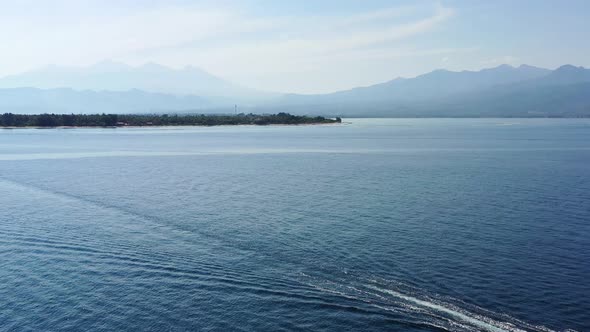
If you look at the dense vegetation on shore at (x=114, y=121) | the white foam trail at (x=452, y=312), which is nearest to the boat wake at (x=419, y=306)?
the white foam trail at (x=452, y=312)

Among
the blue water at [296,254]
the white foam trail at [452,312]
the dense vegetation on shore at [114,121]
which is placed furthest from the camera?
the dense vegetation on shore at [114,121]

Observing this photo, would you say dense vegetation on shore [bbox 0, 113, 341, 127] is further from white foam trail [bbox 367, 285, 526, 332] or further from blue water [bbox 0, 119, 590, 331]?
white foam trail [bbox 367, 285, 526, 332]

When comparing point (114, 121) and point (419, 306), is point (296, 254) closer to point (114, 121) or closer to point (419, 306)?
point (419, 306)

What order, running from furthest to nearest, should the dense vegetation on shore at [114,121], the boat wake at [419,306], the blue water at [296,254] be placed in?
1. the dense vegetation on shore at [114,121]
2. the blue water at [296,254]
3. the boat wake at [419,306]

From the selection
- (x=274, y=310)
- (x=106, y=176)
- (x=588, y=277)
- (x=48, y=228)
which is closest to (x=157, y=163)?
(x=106, y=176)

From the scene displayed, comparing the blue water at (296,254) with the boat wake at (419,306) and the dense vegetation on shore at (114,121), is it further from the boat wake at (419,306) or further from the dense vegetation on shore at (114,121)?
the dense vegetation on shore at (114,121)

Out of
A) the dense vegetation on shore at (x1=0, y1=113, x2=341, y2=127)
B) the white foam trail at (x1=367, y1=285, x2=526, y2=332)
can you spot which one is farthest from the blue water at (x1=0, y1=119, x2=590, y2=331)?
the dense vegetation on shore at (x1=0, y1=113, x2=341, y2=127)

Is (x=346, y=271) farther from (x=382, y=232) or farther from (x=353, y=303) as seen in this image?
(x=382, y=232)

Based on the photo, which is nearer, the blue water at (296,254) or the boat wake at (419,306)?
the boat wake at (419,306)

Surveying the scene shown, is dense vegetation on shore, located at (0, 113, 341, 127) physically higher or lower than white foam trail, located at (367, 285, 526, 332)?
higher
